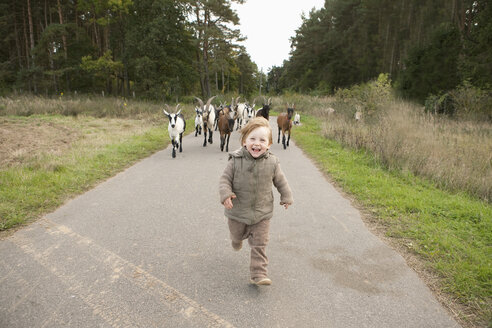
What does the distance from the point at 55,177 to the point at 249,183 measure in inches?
199

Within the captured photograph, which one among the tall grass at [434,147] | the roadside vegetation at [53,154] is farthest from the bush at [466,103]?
the roadside vegetation at [53,154]

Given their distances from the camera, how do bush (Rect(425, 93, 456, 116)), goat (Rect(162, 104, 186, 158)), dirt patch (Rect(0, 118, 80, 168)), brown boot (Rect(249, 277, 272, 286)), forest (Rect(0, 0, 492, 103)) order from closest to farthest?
brown boot (Rect(249, 277, 272, 286)), dirt patch (Rect(0, 118, 80, 168)), goat (Rect(162, 104, 186, 158)), bush (Rect(425, 93, 456, 116)), forest (Rect(0, 0, 492, 103))

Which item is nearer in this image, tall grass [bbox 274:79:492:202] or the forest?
tall grass [bbox 274:79:492:202]

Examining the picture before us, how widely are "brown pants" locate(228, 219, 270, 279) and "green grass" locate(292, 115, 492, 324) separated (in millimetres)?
1879

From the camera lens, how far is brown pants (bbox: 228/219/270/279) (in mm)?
2758

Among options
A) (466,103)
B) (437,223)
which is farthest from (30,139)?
(466,103)

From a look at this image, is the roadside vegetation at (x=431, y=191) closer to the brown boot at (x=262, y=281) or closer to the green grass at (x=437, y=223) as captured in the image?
the green grass at (x=437, y=223)

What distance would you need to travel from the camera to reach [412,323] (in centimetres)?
236

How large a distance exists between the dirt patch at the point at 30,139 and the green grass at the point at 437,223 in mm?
8333

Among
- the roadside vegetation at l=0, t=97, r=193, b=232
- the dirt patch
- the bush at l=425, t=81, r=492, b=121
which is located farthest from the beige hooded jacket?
the bush at l=425, t=81, r=492, b=121

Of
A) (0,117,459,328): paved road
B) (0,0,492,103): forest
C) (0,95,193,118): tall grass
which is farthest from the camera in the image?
(0,0,492,103): forest

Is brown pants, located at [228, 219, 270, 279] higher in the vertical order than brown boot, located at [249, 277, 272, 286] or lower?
higher

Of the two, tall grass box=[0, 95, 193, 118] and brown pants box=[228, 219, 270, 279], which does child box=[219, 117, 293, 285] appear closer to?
brown pants box=[228, 219, 270, 279]

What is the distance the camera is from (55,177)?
5.73 m
